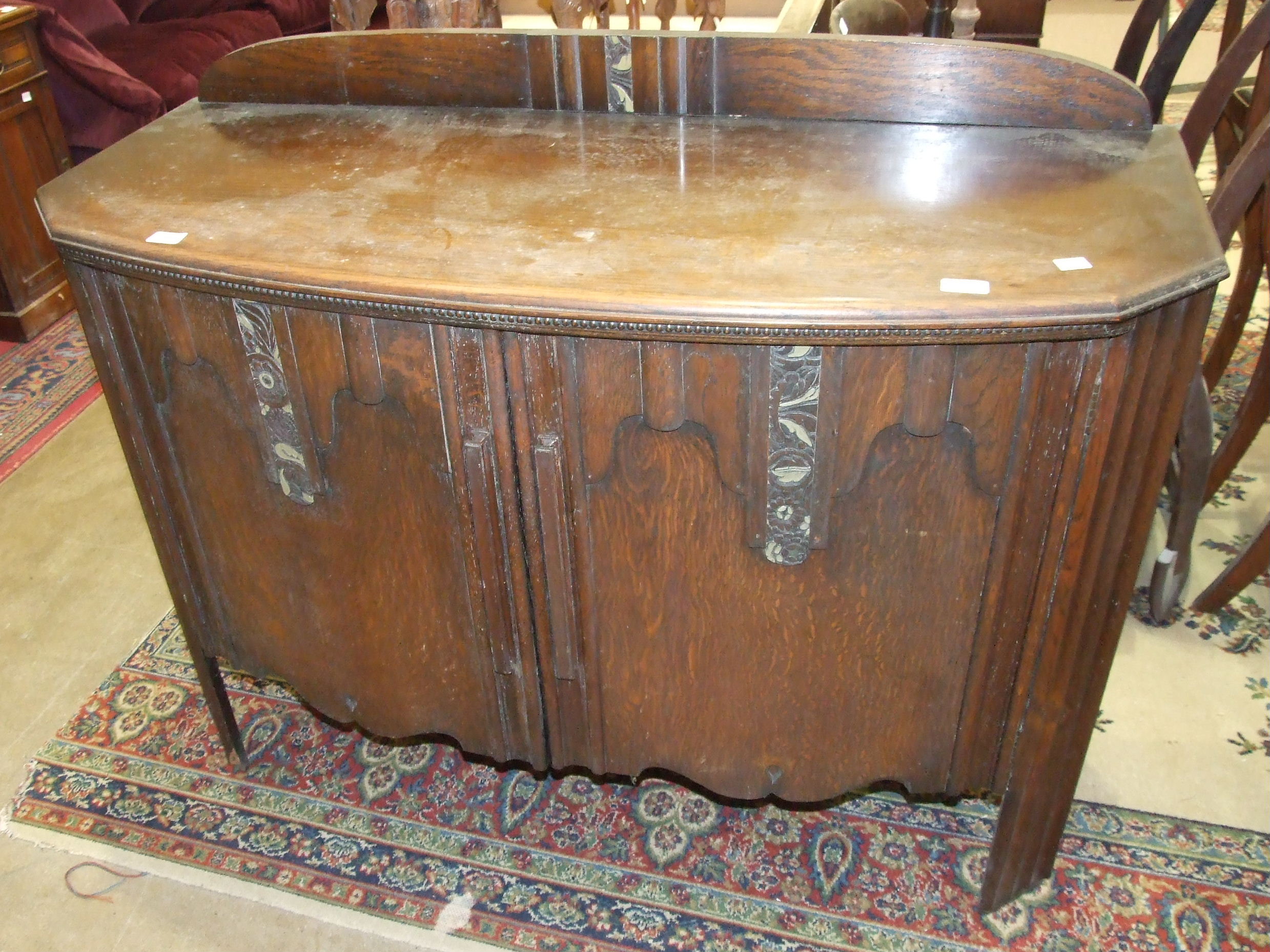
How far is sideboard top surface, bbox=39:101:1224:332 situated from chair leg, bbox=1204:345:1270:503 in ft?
2.93

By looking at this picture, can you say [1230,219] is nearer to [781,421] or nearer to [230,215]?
[781,421]

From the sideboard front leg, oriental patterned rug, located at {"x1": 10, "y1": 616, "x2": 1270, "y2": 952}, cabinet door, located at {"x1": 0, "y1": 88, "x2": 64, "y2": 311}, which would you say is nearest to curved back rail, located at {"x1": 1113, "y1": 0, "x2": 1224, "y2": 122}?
the sideboard front leg

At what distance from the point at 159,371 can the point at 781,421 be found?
0.80 metres

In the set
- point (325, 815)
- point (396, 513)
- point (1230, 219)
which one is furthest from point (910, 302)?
point (325, 815)

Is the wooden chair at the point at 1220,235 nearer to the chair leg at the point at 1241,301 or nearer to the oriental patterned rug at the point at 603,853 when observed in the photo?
the chair leg at the point at 1241,301

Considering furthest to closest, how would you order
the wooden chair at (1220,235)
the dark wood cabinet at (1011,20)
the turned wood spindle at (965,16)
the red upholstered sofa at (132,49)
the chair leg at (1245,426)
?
the red upholstered sofa at (132,49) < the dark wood cabinet at (1011,20) < the chair leg at (1245,426) < the turned wood spindle at (965,16) < the wooden chair at (1220,235)

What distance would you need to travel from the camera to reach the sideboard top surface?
105 centimetres

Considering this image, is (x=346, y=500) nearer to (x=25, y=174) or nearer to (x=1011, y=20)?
(x=25, y=174)

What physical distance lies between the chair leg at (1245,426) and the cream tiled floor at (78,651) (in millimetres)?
1745

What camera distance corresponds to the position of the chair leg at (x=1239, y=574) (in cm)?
195

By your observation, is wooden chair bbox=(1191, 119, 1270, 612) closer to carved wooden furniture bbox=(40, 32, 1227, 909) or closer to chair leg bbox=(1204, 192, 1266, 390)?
chair leg bbox=(1204, 192, 1266, 390)

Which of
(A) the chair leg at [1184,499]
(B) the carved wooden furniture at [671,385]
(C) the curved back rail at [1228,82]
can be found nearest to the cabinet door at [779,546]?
(B) the carved wooden furniture at [671,385]

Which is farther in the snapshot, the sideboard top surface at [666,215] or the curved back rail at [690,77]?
the curved back rail at [690,77]

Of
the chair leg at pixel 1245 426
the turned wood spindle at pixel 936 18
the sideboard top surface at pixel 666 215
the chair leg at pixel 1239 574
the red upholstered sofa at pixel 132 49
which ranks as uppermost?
the sideboard top surface at pixel 666 215
